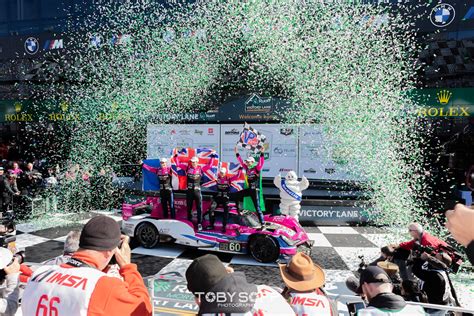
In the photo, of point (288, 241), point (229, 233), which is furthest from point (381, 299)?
point (229, 233)

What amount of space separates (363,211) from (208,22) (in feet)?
30.5

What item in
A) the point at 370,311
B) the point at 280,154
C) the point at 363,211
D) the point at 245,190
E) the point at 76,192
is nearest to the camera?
the point at 370,311

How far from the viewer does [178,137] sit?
14.3 meters

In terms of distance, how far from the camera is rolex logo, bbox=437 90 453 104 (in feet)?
40.4

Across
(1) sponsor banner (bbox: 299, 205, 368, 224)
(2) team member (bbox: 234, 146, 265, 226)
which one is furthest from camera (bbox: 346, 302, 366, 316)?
(1) sponsor banner (bbox: 299, 205, 368, 224)

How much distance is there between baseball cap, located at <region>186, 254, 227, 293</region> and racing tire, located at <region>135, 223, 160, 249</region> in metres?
5.42

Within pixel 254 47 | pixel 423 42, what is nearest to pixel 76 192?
pixel 254 47

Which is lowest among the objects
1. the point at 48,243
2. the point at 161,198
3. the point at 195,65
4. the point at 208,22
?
the point at 48,243

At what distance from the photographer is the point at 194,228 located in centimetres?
655

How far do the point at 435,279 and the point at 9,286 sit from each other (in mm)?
3993

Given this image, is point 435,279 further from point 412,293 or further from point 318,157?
point 318,157

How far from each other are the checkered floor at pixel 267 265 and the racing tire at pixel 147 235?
130 millimetres

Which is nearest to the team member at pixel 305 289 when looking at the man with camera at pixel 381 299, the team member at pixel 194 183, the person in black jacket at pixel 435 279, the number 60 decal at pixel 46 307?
the man with camera at pixel 381 299

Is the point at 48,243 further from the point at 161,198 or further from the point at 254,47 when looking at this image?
the point at 254,47
